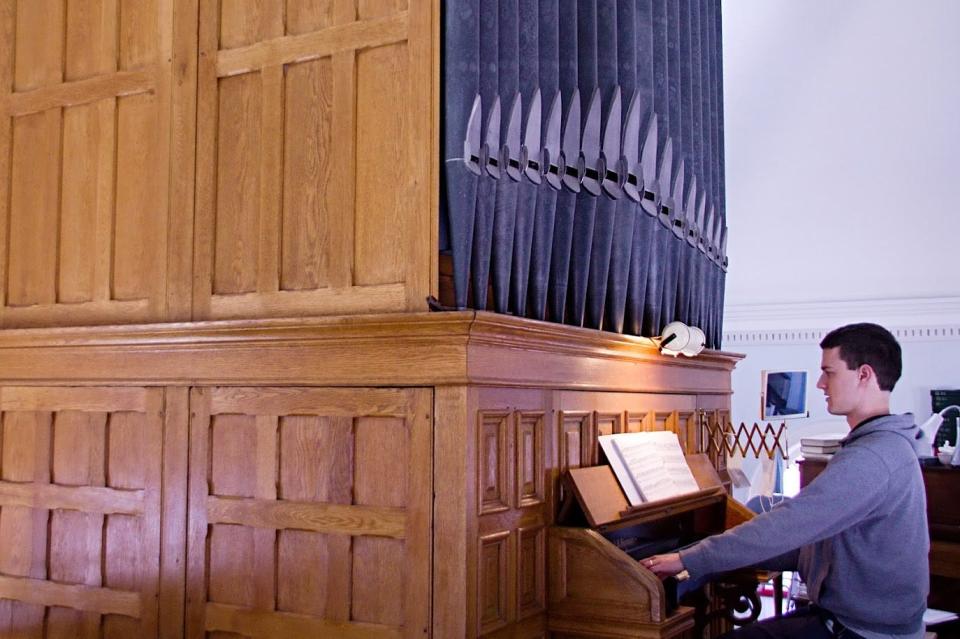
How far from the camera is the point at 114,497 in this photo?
4473mm

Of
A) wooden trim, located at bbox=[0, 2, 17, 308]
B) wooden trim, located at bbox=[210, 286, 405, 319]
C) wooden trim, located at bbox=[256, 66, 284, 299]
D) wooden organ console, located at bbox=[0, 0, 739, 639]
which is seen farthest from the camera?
wooden trim, located at bbox=[0, 2, 17, 308]

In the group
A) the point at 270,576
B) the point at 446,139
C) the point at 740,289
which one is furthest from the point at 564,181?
the point at 740,289

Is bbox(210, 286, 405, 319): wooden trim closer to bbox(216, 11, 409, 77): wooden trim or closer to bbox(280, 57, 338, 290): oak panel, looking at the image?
bbox(280, 57, 338, 290): oak panel

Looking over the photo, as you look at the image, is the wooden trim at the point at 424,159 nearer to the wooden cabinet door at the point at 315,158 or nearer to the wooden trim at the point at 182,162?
the wooden cabinet door at the point at 315,158

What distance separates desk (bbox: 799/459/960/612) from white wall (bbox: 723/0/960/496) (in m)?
4.92

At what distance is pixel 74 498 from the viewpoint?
456 cm

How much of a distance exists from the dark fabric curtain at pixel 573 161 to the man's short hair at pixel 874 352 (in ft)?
3.63

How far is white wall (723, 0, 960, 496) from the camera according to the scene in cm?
1053

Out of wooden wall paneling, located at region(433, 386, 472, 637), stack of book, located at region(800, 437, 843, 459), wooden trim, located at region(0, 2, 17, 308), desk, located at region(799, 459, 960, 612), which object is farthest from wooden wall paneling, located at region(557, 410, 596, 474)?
stack of book, located at region(800, 437, 843, 459)

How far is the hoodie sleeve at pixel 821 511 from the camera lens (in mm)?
3635

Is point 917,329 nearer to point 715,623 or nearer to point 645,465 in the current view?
point 715,623

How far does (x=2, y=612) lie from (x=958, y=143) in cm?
948

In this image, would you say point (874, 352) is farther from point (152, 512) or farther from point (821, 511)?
point (152, 512)

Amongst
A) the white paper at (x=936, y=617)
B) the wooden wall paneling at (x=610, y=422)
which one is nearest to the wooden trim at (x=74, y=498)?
the wooden wall paneling at (x=610, y=422)
